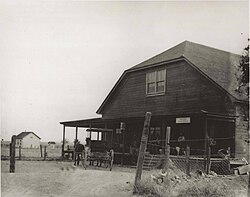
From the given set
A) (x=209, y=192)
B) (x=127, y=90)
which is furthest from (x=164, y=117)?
(x=209, y=192)

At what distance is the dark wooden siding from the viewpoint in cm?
1864

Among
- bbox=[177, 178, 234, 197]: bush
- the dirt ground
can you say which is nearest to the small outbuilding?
the dirt ground

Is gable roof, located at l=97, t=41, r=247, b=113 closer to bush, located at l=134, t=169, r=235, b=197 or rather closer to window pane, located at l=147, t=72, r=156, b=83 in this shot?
window pane, located at l=147, t=72, r=156, b=83

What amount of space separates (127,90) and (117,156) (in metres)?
4.41

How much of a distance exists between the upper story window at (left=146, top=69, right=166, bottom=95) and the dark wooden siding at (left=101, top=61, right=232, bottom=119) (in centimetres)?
27

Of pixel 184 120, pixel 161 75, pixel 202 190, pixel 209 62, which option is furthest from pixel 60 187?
pixel 209 62

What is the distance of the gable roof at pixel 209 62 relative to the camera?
1867 centimetres

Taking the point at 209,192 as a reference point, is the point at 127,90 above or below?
above

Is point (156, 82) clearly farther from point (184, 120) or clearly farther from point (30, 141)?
point (30, 141)

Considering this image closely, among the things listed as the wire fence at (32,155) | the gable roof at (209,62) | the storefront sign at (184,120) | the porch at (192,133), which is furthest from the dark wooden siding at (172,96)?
the wire fence at (32,155)

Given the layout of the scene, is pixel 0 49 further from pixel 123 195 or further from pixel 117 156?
pixel 117 156

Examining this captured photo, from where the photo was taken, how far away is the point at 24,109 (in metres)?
12.6

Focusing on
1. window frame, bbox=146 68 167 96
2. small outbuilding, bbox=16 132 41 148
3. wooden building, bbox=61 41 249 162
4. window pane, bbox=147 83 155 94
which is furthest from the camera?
small outbuilding, bbox=16 132 41 148

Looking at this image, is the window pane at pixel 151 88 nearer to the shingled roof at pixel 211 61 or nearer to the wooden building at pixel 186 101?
the wooden building at pixel 186 101
